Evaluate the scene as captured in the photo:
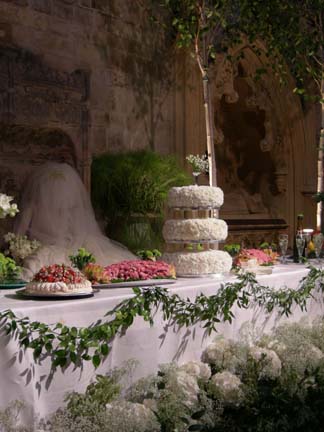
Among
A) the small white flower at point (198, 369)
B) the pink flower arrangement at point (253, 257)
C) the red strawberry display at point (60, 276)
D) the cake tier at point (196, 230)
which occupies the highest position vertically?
the cake tier at point (196, 230)

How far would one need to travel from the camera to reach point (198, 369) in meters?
3.04

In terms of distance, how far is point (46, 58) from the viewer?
7086mm

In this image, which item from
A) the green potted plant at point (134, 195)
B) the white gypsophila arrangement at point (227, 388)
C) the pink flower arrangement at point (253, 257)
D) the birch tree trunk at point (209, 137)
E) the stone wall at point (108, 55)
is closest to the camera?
the white gypsophila arrangement at point (227, 388)

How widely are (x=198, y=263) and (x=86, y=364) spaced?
3.49ft

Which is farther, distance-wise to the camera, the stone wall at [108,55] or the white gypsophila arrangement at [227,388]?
the stone wall at [108,55]

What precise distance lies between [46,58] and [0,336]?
16.6ft

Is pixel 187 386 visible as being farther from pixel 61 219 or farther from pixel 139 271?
pixel 61 219

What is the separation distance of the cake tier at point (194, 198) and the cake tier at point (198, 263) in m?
0.24

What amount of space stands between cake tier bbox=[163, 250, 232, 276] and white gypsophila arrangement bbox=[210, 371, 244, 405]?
25.1 inches

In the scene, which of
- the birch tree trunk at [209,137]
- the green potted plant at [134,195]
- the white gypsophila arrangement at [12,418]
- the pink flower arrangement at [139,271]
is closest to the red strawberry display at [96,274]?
the pink flower arrangement at [139,271]

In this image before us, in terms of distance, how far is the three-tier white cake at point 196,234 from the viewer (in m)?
3.57

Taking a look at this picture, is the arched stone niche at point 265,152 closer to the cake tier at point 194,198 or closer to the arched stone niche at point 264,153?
the arched stone niche at point 264,153

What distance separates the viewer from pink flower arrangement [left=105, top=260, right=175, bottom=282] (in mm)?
3203

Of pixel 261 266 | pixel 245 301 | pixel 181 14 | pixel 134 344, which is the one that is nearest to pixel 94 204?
pixel 181 14
